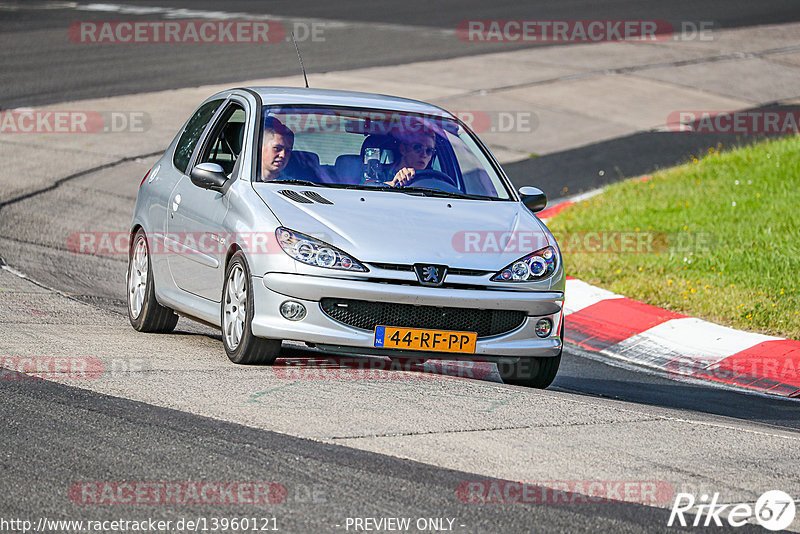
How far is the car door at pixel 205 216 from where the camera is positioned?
791 centimetres

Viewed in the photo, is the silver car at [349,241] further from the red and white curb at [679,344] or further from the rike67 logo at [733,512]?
the rike67 logo at [733,512]

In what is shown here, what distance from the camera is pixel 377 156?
8320mm

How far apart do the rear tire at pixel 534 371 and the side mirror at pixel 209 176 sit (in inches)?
81.4

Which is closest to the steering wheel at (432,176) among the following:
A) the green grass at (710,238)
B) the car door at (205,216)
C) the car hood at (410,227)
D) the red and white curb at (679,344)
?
the car hood at (410,227)

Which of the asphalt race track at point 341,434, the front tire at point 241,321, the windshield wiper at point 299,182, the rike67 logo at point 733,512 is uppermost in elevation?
the windshield wiper at point 299,182

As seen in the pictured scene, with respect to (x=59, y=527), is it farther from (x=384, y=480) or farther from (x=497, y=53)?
(x=497, y=53)

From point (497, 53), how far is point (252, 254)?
1925 centimetres

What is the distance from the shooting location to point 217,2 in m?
32.2

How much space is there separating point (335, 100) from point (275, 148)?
71 cm

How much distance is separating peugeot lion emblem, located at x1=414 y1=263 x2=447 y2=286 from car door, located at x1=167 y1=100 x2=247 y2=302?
51.3 inches

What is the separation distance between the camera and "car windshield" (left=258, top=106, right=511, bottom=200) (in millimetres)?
8078

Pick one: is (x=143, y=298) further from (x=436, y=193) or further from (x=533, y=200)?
(x=533, y=200)

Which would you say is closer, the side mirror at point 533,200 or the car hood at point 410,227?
the car hood at point 410,227

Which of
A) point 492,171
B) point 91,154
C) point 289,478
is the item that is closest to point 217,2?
point 91,154
